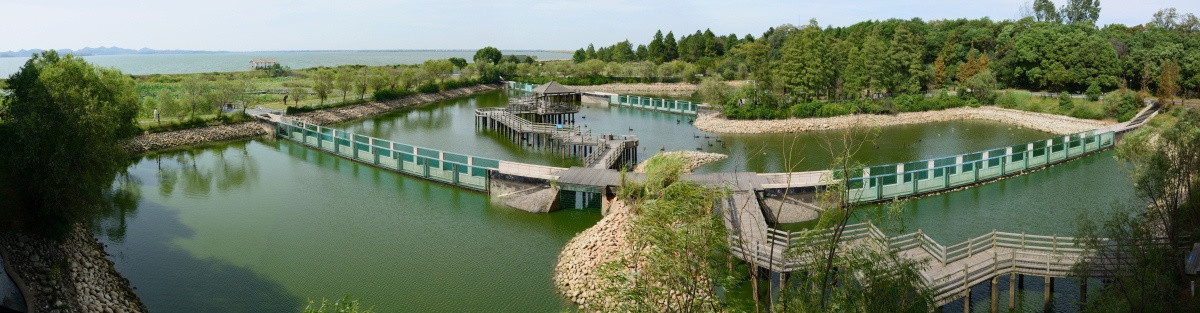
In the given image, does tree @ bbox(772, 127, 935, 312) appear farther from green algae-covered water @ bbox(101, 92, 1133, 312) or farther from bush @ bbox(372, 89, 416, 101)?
bush @ bbox(372, 89, 416, 101)

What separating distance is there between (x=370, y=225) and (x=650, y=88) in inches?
2479

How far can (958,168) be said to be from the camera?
28.4 metres

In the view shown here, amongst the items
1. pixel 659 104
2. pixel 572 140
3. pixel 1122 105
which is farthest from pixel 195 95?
pixel 1122 105

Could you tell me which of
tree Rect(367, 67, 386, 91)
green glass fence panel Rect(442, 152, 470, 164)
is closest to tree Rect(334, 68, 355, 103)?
tree Rect(367, 67, 386, 91)

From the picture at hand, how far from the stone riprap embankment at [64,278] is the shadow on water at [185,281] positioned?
19.6 inches

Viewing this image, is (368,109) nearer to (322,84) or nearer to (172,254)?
(322,84)

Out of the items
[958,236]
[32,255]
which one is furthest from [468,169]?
[958,236]

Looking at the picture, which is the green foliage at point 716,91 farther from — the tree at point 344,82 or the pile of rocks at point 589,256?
the pile of rocks at point 589,256

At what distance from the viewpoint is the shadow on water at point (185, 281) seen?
17594mm

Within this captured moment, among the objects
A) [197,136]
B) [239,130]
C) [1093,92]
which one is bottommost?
[197,136]

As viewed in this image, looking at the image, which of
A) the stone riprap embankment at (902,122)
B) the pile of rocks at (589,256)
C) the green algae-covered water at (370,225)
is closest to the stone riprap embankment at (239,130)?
the green algae-covered water at (370,225)

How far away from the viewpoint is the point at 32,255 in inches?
696

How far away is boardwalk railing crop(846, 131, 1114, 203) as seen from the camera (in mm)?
26000

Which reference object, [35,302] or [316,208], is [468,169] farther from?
[35,302]
